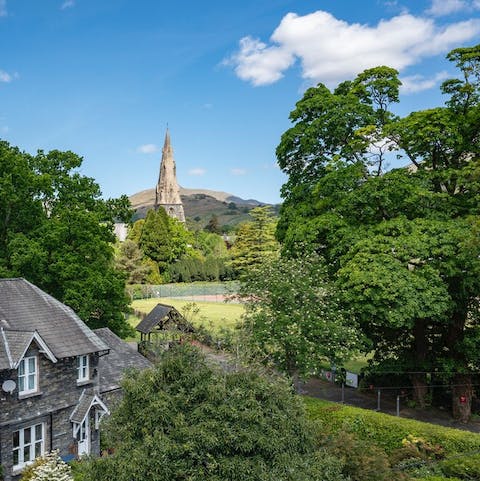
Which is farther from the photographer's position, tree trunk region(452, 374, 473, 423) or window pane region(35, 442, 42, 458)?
tree trunk region(452, 374, 473, 423)

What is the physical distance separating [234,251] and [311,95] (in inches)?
2503

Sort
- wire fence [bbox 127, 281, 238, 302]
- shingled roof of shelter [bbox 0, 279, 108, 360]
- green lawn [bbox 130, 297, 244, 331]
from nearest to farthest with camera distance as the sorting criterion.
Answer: shingled roof of shelter [bbox 0, 279, 108, 360] < green lawn [bbox 130, 297, 244, 331] < wire fence [bbox 127, 281, 238, 302]

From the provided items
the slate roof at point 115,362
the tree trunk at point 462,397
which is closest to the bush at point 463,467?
the tree trunk at point 462,397

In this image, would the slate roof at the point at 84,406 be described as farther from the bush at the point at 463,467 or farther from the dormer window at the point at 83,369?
the bush at the point at 463,467

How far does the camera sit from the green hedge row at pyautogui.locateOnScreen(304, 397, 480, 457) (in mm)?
17328

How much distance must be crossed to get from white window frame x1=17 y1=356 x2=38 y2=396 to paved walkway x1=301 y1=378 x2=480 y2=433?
11779mm

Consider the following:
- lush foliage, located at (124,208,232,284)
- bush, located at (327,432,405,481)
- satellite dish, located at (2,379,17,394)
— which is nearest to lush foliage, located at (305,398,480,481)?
bush, located at (327,432,405,481)

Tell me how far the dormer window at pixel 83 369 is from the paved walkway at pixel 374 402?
32.5 ft

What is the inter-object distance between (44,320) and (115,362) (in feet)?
17.1

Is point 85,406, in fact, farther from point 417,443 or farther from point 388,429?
point 417,443

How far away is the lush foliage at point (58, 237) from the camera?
92.2 ft

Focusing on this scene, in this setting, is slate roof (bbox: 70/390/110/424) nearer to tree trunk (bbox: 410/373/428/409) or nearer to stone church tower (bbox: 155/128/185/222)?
tree trunk (bbox: 410/373/428/409)

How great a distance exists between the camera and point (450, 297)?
21.1 m

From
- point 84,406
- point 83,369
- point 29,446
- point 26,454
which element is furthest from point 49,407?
point 83,369
